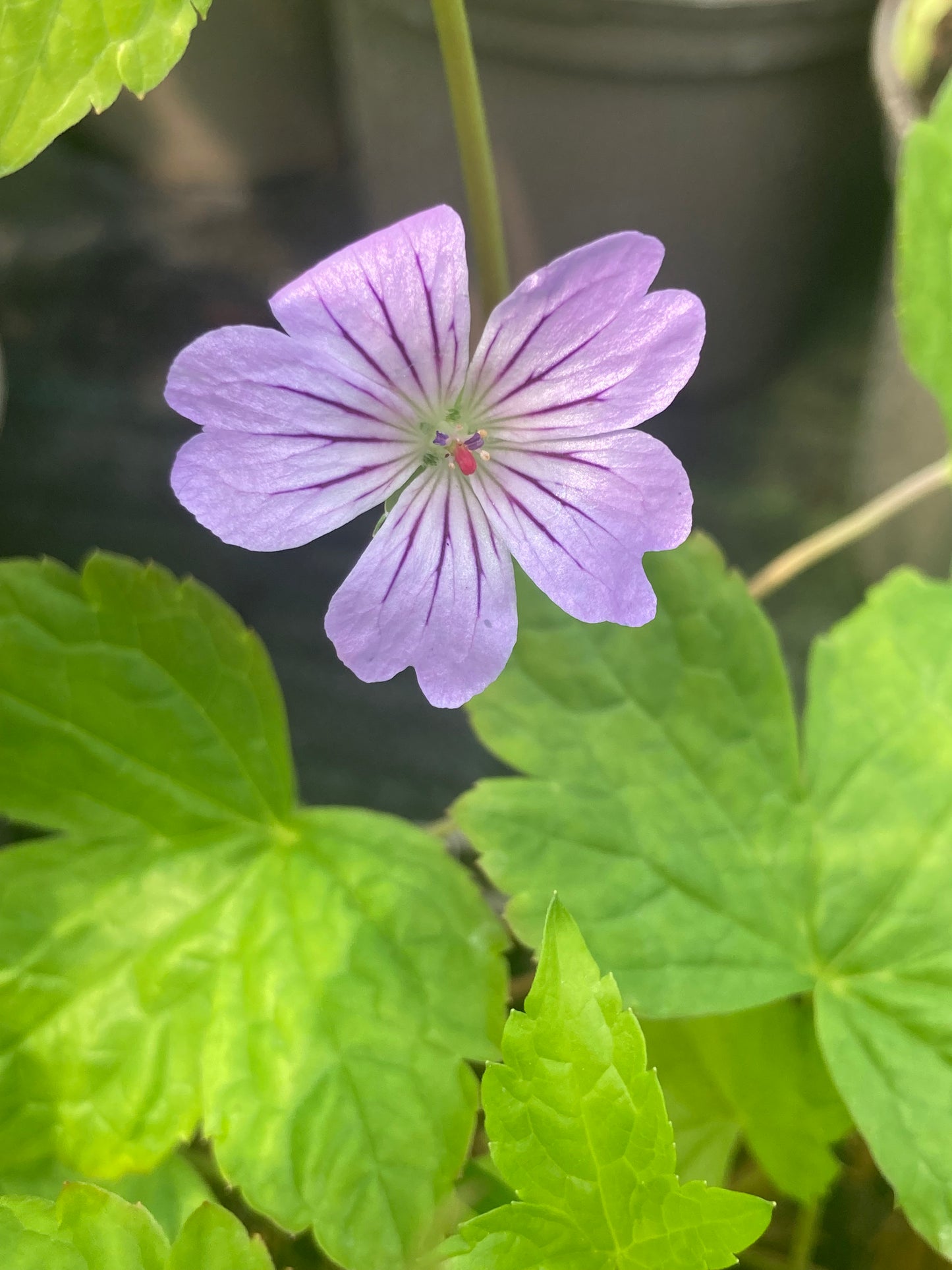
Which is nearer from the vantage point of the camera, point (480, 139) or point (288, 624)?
point (480, 139)

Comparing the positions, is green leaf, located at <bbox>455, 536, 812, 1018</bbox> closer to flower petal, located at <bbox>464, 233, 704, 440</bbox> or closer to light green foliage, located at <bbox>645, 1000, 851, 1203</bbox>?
light green foliage, located at <bbox>645, 1000, 851, 1203</bbox>

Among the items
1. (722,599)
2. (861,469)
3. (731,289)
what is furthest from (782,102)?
(722,599)

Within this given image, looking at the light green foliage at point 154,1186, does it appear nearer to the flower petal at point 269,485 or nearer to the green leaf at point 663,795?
the green leaf at point 663,795

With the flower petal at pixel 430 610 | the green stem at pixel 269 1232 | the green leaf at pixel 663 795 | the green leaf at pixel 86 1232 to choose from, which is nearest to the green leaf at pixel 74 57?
the flower petal at pixel 430 610

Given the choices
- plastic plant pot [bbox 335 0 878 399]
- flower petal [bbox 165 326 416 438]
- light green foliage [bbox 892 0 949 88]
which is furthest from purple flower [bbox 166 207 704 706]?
plastic plant pot [bbox 335 0 878 399]

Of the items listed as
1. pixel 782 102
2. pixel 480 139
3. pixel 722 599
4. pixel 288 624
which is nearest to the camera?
pixel 480 139

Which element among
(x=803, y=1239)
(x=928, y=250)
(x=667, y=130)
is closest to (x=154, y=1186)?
(x=803, y=1239)

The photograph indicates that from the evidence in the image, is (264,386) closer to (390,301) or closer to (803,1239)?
(390,301)

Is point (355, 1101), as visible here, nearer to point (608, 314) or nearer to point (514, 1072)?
point (514, 1072)
